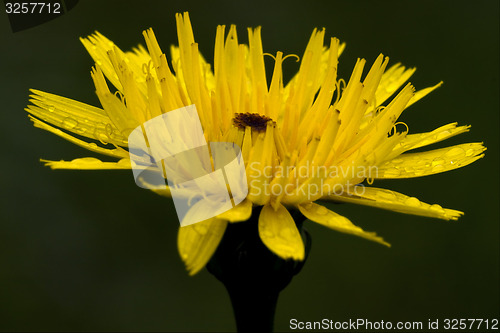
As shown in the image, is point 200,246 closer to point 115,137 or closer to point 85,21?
point 115,137

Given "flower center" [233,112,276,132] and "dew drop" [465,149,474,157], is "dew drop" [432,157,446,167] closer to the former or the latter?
"dew drop" [465,149,474,157]

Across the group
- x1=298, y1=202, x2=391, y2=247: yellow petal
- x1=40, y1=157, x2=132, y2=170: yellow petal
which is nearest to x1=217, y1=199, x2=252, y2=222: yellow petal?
x1=298, y1=202, x2=391, y2=247: yellow petal

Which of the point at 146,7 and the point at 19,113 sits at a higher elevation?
the point at 146,7

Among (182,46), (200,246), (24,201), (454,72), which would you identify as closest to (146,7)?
(24,201)

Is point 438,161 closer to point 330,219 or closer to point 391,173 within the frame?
point 391,173

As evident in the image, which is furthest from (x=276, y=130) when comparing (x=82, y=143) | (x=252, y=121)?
(x=82, y=143)

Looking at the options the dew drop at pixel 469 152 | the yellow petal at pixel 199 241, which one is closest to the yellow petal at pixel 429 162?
the dew drop at pixel 469 152
